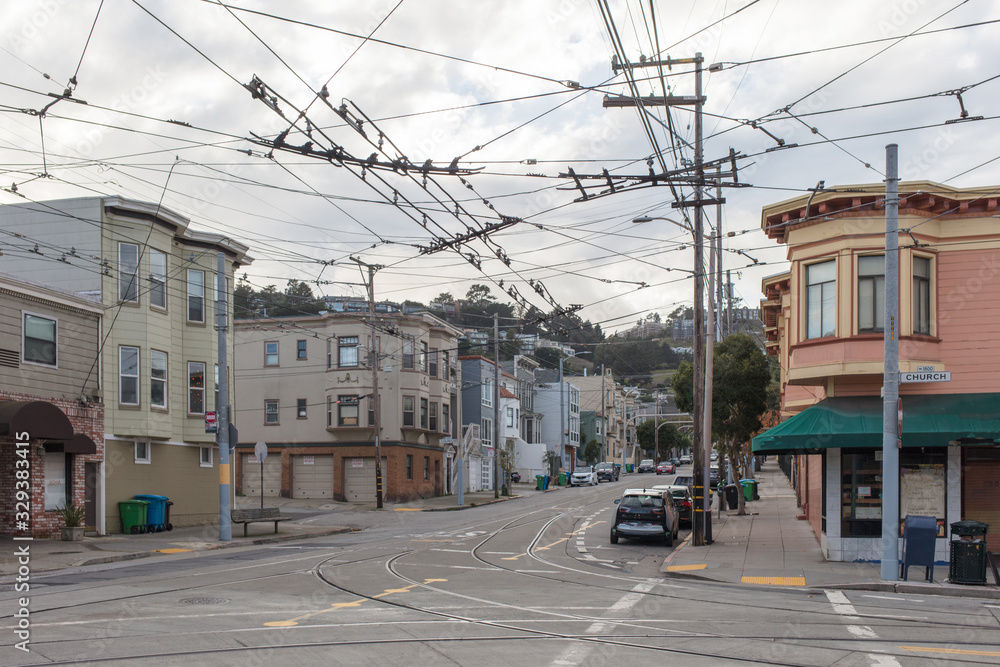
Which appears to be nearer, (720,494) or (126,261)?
(126,261)

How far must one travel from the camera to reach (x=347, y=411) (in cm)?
4978

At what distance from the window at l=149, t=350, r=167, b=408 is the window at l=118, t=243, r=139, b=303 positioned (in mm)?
1991

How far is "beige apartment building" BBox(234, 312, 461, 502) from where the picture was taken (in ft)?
162

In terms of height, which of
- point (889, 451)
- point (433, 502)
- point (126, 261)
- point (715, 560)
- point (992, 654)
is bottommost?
point (433, 502)

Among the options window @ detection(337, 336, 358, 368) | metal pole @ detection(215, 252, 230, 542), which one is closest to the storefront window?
metal pole @ detection(215, 252, 230, 542)

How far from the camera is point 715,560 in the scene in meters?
20.6

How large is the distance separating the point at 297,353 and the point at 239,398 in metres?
4.37

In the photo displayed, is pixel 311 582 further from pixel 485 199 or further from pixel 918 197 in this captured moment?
pixel 918 197

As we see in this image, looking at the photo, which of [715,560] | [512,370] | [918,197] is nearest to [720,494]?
[715,560]

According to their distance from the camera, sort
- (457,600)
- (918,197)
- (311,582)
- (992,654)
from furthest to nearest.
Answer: (918,197), (311,582), (457,600), (992,654)

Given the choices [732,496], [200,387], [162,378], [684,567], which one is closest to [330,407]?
[200,387]

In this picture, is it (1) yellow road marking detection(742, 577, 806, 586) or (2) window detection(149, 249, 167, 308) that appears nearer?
(1) yellow road marking detection(742, 577, 806, 586)

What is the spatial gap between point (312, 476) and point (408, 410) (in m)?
6.43

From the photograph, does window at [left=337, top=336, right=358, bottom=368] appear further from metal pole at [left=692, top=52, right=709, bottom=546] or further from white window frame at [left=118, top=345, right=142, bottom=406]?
metal pole at [left=692, top=52, right=709, bottom=546]
